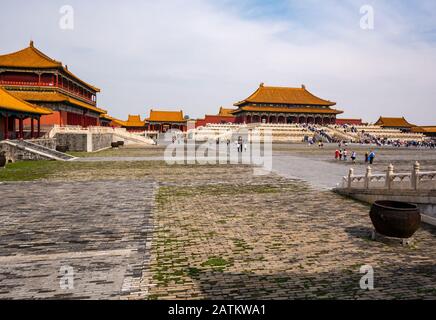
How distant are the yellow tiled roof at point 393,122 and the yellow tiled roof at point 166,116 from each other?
2106 inches

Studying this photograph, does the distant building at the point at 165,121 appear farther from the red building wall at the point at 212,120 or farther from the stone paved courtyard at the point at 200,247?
the stone paved courtyard at the point at 200,247

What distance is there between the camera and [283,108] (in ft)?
265

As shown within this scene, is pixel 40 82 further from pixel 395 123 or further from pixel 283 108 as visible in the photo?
pixel 395 123

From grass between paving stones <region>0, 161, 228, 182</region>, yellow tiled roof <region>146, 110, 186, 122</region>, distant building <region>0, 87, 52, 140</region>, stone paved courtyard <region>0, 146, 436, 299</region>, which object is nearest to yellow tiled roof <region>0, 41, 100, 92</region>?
distant building <region>0, 87, 52, 140</region>

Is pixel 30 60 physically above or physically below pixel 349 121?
above

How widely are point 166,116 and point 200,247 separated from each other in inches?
3156

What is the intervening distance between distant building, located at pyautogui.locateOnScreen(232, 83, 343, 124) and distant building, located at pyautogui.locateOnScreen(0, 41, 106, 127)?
142 feet

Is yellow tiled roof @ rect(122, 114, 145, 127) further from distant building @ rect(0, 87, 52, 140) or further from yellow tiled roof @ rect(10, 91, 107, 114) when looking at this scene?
distant building @ rect(0, 87, 52, 140)

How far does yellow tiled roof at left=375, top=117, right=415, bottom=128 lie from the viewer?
92.5 meters

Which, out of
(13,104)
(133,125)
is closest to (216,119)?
(133,125)

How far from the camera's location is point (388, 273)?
258 inches
